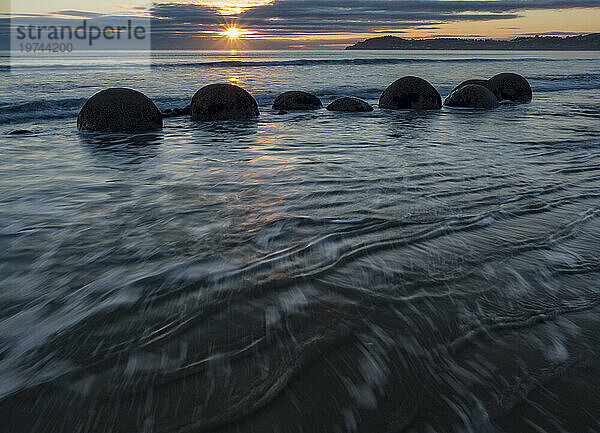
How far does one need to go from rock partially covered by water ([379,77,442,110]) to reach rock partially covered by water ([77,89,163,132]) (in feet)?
25.7

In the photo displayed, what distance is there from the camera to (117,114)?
32.6ft

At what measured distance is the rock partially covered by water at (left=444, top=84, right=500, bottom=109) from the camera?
14.5 metres

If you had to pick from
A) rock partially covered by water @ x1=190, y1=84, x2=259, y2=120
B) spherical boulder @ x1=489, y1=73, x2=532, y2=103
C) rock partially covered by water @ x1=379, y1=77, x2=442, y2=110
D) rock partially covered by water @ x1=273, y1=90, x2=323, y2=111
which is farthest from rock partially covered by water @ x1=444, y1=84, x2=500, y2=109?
rock partially covered by water @ x1=190, y1=84, x2=259, y2=120

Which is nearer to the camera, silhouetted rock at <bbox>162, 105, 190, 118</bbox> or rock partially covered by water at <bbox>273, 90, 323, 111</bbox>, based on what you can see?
silhouetted rock at <bbox>162, 105, 190, 118</bbox>

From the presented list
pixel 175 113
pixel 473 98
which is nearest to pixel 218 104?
pixel 175 113

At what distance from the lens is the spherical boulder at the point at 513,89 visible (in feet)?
53.7

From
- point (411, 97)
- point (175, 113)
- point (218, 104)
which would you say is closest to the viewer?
point (218, 104)

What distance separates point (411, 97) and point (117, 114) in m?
8.96

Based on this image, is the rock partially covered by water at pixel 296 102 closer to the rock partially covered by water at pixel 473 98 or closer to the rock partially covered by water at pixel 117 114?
the rock partially covered by water at pixel 473 98

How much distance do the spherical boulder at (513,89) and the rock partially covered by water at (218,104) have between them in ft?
34.1

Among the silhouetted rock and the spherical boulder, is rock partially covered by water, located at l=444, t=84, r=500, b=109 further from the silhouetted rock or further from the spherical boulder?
the silhouetted rock

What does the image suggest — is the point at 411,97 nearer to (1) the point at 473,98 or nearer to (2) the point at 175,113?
(1) the point at 473,98

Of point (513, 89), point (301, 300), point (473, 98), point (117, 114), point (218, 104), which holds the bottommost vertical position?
point (301, 300)

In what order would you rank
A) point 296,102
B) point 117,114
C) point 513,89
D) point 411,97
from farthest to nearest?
1. point 513,89
2. point 296,102
3. point 411,97
4. point 117,114
